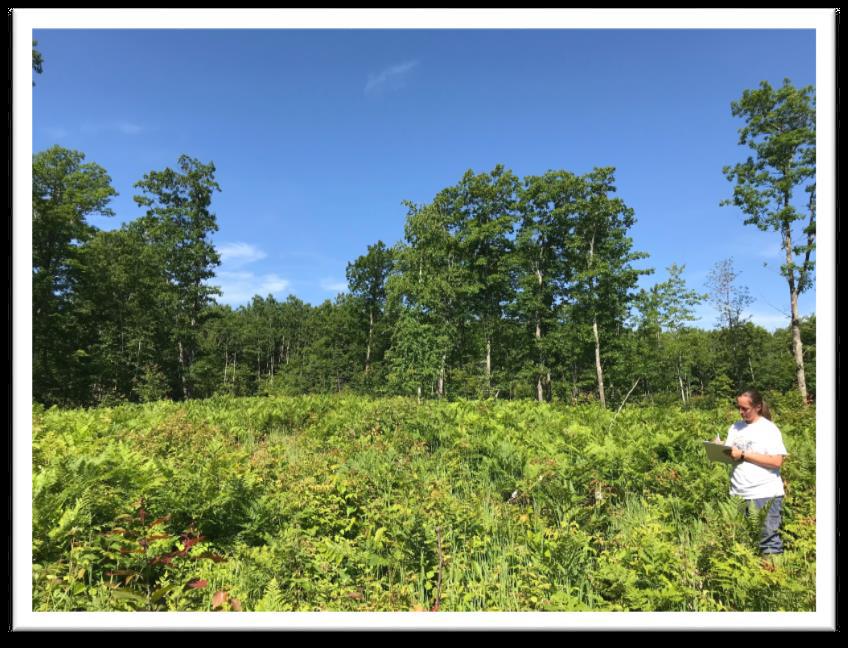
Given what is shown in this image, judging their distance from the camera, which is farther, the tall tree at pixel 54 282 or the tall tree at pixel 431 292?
the tall tree at pixel 431 292

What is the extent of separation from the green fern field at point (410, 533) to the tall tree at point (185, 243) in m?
24.3

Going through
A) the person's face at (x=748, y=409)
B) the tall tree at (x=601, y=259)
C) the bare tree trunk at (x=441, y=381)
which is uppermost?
the tall tree at (x=601, y=259)

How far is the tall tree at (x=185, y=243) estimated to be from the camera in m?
28.8

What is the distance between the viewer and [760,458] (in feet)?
12.3

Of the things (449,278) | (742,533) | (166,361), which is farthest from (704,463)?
(166,361)

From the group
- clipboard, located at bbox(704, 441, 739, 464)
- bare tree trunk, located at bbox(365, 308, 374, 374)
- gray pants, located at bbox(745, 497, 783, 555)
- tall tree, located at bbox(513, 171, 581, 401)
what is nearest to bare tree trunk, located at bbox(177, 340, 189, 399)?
bare tree trunk, located at bbox(365, 308, 374, 374)

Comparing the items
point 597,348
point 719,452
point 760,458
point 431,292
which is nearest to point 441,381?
point 431,292

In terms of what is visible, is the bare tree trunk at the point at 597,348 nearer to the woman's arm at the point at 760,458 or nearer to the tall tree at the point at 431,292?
the tall tree at the point at 431,292

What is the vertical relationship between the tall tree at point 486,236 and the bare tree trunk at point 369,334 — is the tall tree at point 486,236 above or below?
above

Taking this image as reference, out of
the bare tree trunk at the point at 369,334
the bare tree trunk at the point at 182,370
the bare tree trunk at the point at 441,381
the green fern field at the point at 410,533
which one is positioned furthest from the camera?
the bare tree trunk at the point at 369,334

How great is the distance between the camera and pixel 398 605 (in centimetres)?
302

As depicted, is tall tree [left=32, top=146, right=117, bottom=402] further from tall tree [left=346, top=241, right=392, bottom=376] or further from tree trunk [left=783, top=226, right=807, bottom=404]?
tree trunk [left=783, top=226, right=807, bottom=404]

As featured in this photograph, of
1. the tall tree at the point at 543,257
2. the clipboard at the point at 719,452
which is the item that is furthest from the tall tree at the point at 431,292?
the clipboard at the point at 719,452

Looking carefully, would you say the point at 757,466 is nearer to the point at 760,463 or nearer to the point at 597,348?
the point at 760,463
